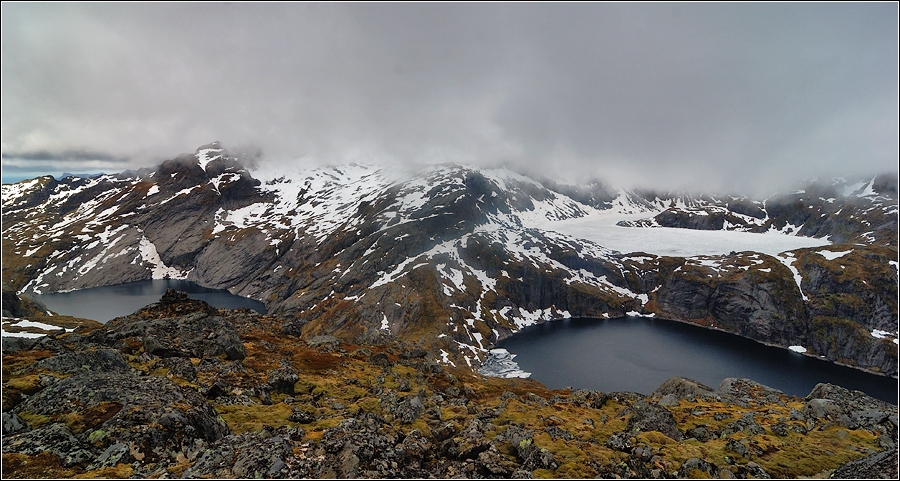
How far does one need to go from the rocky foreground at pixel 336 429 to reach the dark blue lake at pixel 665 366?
118m

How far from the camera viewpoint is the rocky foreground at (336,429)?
15094 mm

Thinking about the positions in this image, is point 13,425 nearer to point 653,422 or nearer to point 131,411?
point 131,411

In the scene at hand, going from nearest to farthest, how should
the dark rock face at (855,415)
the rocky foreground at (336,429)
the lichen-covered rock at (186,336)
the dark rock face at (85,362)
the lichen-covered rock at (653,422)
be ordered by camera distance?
the rocky foreground at (336,429) < the dark rock face at (855,415) < the dark rock face at (85,362) < the lichen-covered rock at (653,422) < the lichen-covered rock at (186,336)

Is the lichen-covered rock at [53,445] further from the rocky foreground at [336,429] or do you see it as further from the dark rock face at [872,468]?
the dark rock face at [872,468]

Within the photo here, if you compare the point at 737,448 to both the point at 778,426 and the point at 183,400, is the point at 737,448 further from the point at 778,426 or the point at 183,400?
the point at 183,400

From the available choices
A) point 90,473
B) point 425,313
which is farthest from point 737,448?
point 425,313

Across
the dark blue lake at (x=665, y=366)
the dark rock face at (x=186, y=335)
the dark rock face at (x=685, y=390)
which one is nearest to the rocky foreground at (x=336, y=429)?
the dark rock face at (x=186, y=335)

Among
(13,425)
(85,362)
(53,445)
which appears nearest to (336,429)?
(53,445)

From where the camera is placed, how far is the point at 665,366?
16088 cm

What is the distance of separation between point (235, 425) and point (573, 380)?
144 m

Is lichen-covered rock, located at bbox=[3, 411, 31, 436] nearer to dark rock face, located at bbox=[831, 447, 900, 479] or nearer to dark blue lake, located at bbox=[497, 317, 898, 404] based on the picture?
dark rock face, located at bbox=[831, 447, 900, 479]

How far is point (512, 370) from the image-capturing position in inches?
6112

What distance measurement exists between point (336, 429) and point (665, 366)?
584 ft

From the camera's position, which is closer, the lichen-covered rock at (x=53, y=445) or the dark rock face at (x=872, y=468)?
the lichen-covered rock at (x=53, y=445)
